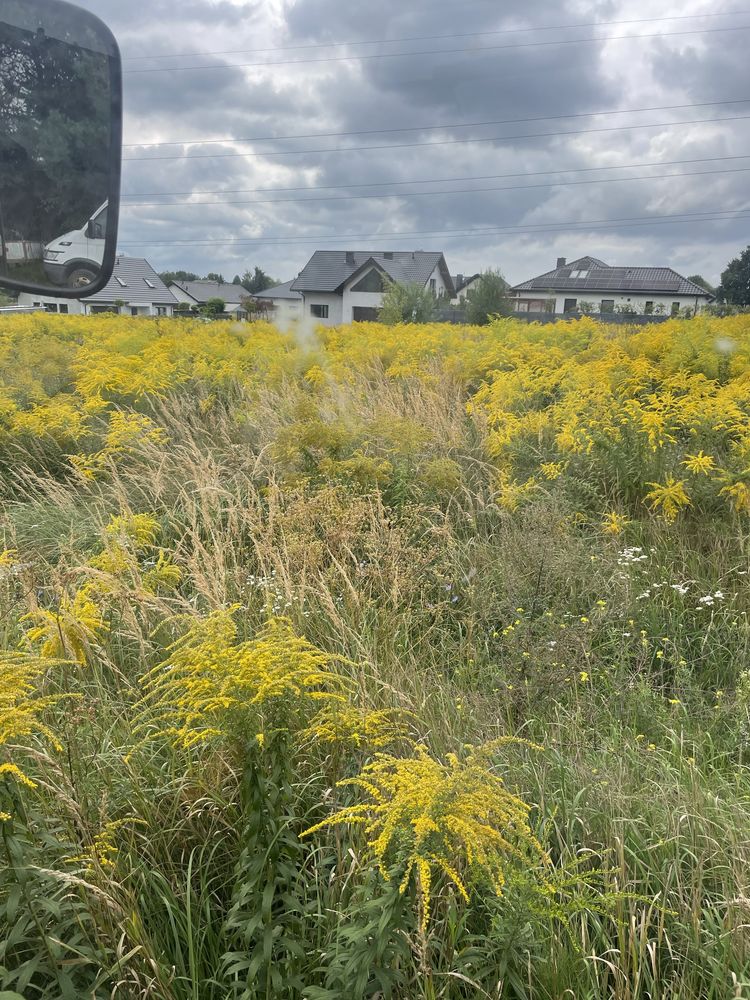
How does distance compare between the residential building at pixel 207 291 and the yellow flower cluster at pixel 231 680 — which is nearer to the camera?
the yellow flower cluster at pixel 231 680

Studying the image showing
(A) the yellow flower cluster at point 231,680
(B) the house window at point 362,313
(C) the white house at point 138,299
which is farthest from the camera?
(B) the house window at point 362,313

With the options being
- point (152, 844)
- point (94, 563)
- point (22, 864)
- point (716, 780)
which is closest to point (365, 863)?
point (152, 844)

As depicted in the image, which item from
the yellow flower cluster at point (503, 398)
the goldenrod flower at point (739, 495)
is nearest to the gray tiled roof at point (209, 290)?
the yellow flower cluster at point (503, 398)

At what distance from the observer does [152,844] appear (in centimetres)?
207

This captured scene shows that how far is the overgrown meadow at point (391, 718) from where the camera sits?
164 cm

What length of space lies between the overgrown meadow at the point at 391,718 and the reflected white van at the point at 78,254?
109cm

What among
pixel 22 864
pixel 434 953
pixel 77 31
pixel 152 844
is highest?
pixel 77 31

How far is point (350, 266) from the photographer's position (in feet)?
174

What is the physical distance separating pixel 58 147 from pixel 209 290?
79.5m

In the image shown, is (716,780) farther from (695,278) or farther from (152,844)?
(695,278)

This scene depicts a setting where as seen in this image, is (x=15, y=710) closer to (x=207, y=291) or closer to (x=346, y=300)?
(x=346, y=300)

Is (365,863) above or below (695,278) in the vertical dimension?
below

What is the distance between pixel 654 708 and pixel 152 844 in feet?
6.96

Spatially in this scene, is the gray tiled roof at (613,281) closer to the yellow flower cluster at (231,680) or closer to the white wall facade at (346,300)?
the white wall facade at (346,300)
